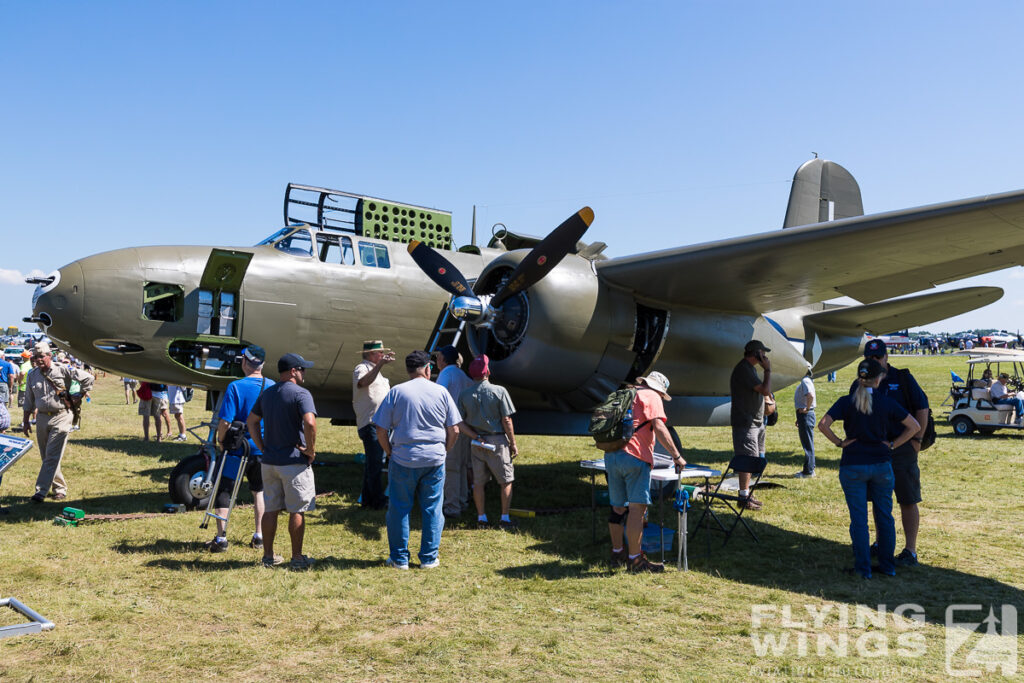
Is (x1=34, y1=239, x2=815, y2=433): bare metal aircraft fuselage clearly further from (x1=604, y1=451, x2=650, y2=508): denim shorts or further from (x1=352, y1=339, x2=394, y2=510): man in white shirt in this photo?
(x1=604, y1=451, x2=650, y2=508): denim shorts

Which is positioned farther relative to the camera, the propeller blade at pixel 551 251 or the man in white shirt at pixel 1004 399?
the man in white shirt at pixel 1004 399

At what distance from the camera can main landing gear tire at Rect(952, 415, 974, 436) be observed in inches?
754

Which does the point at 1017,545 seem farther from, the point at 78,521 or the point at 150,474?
the point at 150,474

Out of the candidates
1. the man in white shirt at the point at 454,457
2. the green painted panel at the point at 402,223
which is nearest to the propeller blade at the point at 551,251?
the man in white shirt at the point at 454,457

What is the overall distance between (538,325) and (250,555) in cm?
440

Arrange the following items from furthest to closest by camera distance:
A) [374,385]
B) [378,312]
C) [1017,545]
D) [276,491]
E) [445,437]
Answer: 1. [378,312]
2. [374,385]
3. [1017,545]
4. [445,437]
5. [276,491]

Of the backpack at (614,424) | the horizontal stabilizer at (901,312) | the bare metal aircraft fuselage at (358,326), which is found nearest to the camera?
the backpack at (614,424)

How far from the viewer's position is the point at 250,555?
22.3ft

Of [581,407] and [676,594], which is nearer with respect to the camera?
[676,594]

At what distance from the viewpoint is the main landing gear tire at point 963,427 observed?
62.8 feet

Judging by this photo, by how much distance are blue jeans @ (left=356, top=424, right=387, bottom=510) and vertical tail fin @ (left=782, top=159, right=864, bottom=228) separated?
10922 millimetres

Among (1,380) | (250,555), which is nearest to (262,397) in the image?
(250,555)

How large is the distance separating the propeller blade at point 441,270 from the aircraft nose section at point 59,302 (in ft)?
13.0

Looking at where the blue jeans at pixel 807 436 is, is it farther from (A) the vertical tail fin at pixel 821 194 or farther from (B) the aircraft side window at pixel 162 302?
(B) the aircraft side window at pixel 162 302
